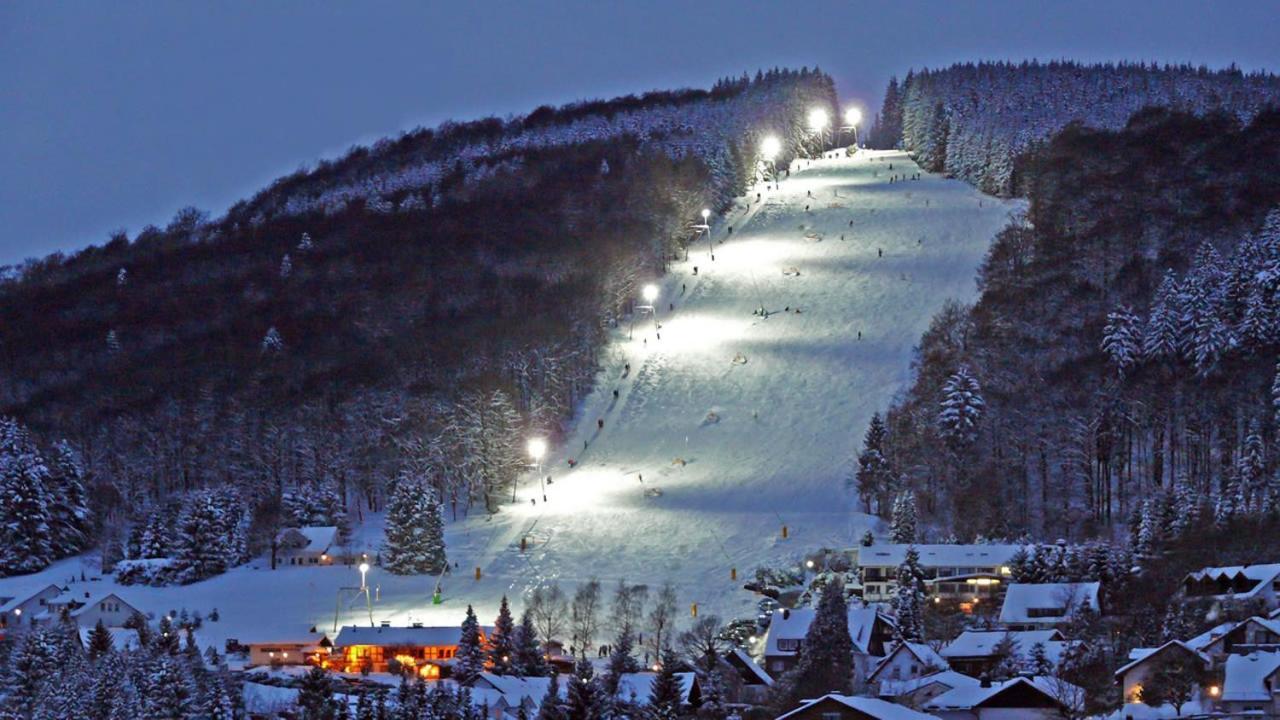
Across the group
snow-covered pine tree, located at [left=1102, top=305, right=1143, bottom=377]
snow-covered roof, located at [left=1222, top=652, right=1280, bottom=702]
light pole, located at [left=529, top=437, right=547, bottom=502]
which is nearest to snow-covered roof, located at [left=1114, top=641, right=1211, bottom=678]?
snow-covered roof, located at [left=1222, top=652, right=1280, bottom=702]

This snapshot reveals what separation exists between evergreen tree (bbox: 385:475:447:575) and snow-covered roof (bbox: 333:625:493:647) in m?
10.5

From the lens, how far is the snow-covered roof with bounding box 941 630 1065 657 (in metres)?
61.7

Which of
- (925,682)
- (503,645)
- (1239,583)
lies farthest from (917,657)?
(503,645)

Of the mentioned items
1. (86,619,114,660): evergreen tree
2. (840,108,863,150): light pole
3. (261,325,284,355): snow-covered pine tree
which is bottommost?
(86,619,114,660): evergreen tree

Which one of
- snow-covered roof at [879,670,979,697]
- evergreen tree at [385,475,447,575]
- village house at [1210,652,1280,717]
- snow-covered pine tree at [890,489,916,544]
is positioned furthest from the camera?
evergreen tree at [385,475,447,575]

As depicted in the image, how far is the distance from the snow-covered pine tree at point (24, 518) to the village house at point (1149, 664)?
50843mm

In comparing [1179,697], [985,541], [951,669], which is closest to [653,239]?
[985,541]

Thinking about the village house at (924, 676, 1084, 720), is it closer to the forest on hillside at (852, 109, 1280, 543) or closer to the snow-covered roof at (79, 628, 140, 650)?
the forest on hillside at (852, 109, 1280, 543)

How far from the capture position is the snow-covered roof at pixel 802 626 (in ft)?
210

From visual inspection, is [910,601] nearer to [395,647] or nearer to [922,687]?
[922,687]

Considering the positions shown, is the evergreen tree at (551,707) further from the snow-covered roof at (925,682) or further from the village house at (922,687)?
the snow-covered roof at (925,682)

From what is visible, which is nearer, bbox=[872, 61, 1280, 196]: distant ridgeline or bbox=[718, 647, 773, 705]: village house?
bbox=[718, 647, 773, 705]: village house

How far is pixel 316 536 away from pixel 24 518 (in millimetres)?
13580

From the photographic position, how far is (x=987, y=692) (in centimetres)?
5456
